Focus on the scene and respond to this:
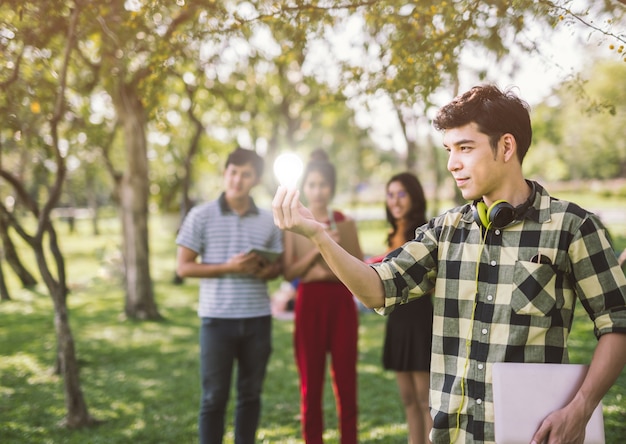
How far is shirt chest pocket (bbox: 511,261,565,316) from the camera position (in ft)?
5.91

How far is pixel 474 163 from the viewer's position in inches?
73.7

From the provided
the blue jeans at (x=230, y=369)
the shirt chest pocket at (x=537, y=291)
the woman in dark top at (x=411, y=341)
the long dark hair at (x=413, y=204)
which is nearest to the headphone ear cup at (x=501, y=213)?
the shirt chest pocket at (x=537, y=291)

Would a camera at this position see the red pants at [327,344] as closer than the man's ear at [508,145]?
No

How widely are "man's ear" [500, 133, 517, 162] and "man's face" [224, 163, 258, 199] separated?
90.3 inches

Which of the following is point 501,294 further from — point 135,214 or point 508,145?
point 135,214

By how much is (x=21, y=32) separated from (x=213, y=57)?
9.27ft

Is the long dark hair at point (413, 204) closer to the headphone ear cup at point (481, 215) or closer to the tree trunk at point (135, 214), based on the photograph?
the headphone ear cup at point (481, 215)

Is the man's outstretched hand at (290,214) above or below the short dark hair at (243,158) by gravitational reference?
below

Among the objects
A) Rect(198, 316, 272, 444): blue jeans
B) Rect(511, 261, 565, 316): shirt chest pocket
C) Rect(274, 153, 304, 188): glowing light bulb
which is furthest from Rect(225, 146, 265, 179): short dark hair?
Rect(511, 261, 565, 316): shirt chest pocket

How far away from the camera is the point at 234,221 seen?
3910 millimetres

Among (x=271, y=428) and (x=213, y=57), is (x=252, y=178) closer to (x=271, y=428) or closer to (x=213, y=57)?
(x=271, y=428)

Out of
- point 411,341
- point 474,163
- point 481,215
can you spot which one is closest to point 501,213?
point 481,215

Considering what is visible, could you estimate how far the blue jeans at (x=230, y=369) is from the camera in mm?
3674

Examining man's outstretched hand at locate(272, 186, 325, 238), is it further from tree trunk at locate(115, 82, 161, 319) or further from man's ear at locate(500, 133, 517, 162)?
tree trunk at locate(115, 82, 161, 319)
